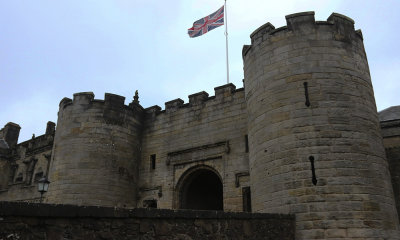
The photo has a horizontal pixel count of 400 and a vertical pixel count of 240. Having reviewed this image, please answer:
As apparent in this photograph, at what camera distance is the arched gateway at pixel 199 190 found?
48.3ft

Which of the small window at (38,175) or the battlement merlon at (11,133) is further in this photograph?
the battlement merlon at (11,133)

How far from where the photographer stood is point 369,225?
8.18 m

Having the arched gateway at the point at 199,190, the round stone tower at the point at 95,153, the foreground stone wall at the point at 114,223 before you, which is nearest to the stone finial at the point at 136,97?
the round stone tower at the point at 95,153

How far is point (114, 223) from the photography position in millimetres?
4109

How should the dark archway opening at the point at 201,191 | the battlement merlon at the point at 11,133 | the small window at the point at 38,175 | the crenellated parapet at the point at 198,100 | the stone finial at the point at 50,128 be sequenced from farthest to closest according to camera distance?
the battlement merlon at the point at 11,133
the stone finial at the point at 50,128
the small window at the point at 38,175
the dark archway opening at the point at 201,191
the crenellated parapet at the point at 198,100

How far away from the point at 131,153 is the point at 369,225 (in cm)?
1068

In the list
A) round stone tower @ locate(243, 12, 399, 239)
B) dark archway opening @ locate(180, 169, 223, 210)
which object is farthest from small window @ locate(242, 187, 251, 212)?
round stone tower @ locate(243, 12, 399, 239)

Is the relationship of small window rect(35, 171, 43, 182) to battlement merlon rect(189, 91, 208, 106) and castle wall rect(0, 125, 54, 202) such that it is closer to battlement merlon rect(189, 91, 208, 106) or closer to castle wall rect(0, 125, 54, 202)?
castle wall rect(0, 125, 54, 202)

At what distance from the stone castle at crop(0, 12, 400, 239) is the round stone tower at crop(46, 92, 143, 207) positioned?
45mm

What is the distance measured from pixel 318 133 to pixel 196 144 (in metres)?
6.65

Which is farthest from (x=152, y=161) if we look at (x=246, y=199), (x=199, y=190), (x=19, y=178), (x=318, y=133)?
(x=19, y=178)

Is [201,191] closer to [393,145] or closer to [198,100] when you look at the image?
[198,100]

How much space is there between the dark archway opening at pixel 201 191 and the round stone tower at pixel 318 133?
5048mm

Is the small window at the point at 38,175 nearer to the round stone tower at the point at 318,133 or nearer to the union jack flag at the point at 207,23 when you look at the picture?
the union jack flag at the point at 207,23
